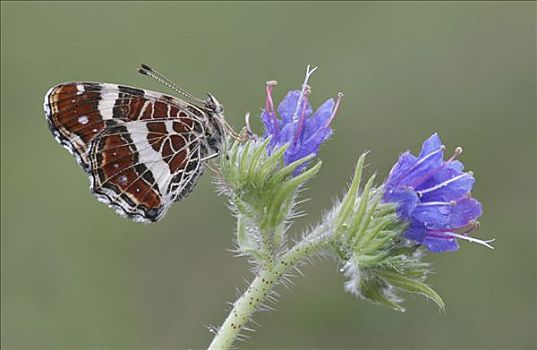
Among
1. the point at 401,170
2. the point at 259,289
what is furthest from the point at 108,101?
the point at 401,170

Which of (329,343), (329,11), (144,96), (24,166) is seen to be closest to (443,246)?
(144,96)

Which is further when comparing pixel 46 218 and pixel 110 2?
pixel 110 2

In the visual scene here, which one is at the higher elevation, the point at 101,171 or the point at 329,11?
the point at 329,11

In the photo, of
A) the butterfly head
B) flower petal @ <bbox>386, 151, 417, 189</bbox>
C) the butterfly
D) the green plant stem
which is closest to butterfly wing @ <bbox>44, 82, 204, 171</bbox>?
the butterfly

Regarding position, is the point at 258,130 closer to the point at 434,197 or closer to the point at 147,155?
the point at 147,155

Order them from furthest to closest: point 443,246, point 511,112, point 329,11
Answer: point 329,11, point 511,112, point 443,246

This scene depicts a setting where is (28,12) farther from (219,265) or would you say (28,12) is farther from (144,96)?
(144,96)

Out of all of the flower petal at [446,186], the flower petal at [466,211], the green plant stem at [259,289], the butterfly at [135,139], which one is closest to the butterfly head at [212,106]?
the butterfly at [135,139]
